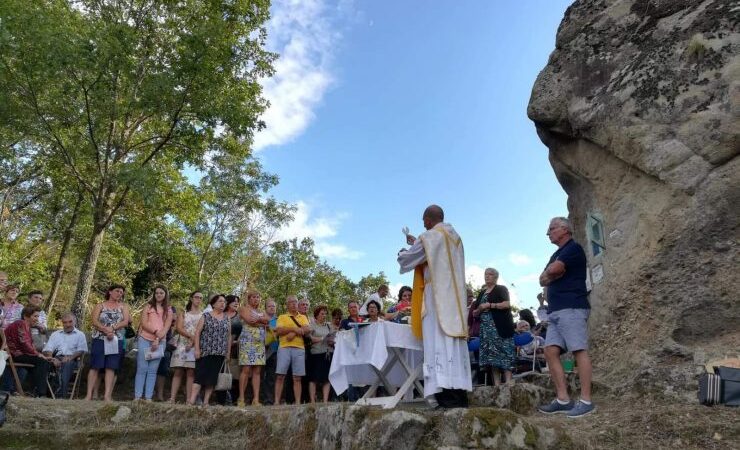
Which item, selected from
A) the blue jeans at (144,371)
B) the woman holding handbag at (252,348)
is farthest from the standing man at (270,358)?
the blue jeans at (144,371)

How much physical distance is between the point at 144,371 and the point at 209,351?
91 cm

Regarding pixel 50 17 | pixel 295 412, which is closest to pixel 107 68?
pixel 50 17

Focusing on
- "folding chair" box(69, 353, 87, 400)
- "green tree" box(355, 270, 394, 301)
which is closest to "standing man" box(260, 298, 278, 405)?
"folding chair" box(69, 353, 87, 400)

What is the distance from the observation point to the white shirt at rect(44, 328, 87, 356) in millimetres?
8203

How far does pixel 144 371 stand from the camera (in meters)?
7.79

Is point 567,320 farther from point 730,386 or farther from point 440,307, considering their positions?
point 730,386

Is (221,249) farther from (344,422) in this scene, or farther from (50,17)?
(344,422)

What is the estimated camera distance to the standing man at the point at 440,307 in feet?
16.7

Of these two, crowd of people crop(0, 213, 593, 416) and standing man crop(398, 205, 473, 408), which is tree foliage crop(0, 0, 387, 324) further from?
standing man crop(398, 205, 473, 408)

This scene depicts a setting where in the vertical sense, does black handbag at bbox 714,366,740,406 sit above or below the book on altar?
below

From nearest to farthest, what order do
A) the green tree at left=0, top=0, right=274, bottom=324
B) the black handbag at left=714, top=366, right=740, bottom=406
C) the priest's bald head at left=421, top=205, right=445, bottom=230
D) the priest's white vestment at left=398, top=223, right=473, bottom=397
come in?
1. the black handbag at left=714, top=366, right=740, bottom=406
2. the priest's white vestment at left=398, top=223, right=473, bottom=397
3. the priest's bald head at left=421, top=205, right=445, bottom=230
4. the green tree at left=0, top=0, right=274, bottom=324

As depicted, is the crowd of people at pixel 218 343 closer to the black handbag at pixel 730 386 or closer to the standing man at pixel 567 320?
the standing man at pixel 567 320

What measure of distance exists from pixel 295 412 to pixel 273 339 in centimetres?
354

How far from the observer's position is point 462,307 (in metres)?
5.30
